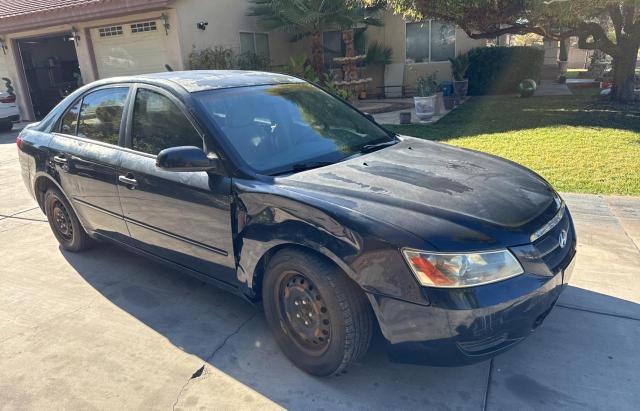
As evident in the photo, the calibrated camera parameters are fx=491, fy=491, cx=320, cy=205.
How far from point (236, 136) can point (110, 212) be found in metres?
1.43

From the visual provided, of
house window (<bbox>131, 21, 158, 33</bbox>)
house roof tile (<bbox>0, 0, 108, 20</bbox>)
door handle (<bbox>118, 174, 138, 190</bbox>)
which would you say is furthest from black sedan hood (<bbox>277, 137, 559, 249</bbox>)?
house roof tile (<bbox>0, 0, 108, 20</bbox>)

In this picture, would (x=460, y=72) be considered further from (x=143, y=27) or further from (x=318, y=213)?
(x=318, y=213)

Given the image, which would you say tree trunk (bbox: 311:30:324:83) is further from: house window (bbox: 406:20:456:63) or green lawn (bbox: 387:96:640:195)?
green lawn (bbox: 387:96:640:195)

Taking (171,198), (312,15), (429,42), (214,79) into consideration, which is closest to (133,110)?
(214,79)

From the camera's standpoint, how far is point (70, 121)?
4.34m

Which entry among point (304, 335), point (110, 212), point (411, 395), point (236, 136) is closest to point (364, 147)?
point (236, 136)

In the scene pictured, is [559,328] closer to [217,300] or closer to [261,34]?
[217,300]

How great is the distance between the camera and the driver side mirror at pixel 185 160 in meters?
2.88

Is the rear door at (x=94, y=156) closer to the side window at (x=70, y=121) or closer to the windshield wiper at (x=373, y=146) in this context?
the side window at (x=70, y=121)

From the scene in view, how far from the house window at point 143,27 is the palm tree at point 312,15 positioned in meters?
3.31

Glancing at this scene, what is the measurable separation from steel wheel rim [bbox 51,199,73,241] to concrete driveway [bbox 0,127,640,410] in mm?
475

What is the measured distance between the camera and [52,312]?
3695mm

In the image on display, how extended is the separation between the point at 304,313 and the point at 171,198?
1.22 meters

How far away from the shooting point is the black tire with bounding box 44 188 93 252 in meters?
4.50
